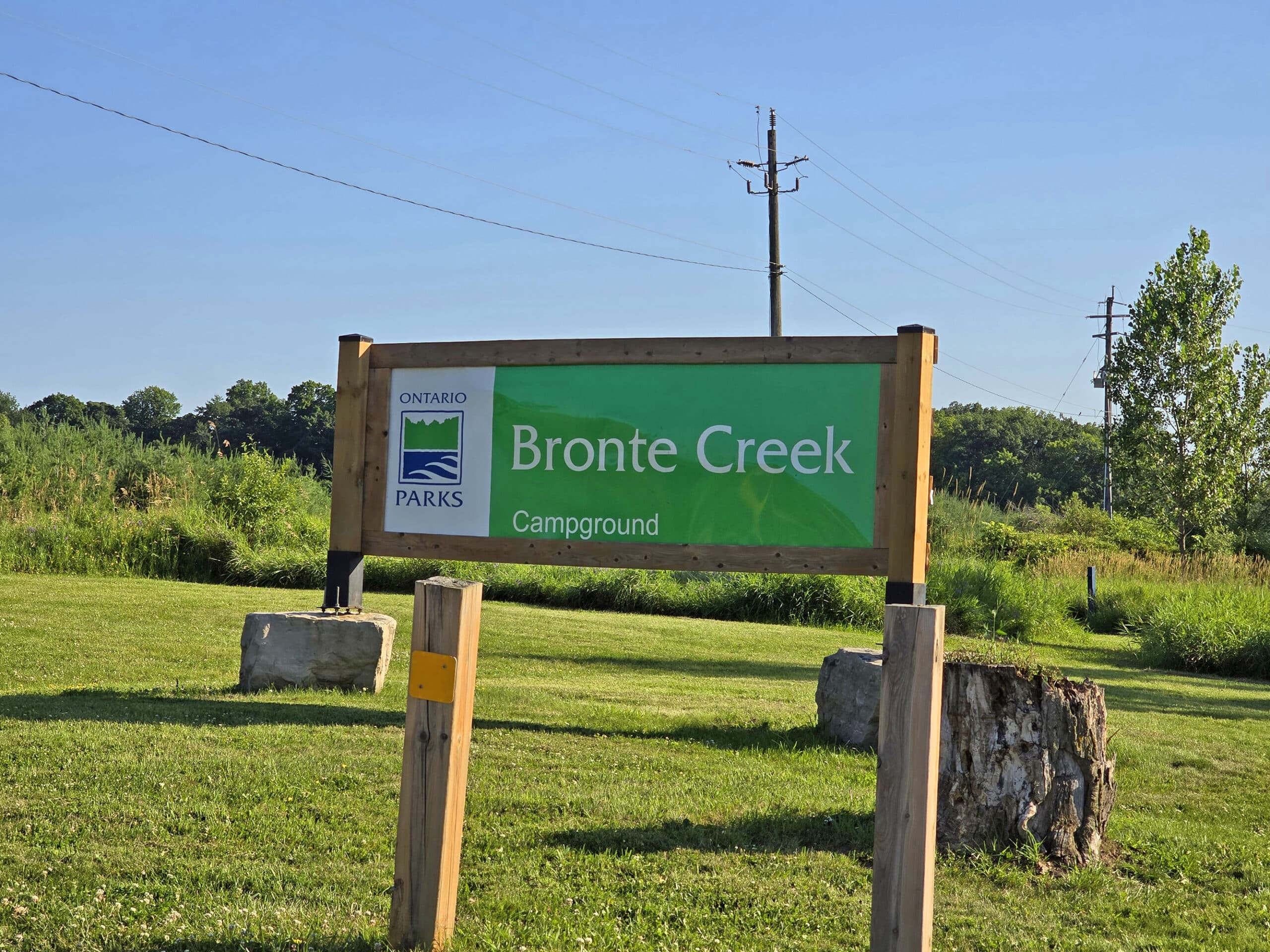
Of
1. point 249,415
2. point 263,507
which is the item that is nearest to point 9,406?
point 249,415

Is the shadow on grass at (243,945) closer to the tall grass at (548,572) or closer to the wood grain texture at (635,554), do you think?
the wood grain texture at (635,554)

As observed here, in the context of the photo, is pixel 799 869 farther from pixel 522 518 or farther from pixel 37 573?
pixel 37 573

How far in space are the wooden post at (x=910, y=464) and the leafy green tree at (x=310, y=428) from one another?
151ft

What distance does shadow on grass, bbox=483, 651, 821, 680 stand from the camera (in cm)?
996

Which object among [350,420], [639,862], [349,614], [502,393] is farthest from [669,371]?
[639,862]

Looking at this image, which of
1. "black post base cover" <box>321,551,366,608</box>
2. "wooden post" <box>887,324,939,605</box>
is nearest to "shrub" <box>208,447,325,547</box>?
"black post base cover" <box>321,551,366,608</box>

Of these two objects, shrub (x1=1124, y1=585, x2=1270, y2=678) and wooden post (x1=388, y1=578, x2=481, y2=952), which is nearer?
wooden post (x1=388, y1=578, x2=481, y2=952)

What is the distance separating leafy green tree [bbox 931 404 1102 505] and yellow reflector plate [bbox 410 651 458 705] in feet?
168

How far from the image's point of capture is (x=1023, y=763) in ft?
14.4

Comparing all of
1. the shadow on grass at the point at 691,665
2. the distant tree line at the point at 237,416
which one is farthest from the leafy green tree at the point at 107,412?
the shadow on grass at the point at 691,665

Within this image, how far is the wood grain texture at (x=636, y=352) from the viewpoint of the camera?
6805 millimetres

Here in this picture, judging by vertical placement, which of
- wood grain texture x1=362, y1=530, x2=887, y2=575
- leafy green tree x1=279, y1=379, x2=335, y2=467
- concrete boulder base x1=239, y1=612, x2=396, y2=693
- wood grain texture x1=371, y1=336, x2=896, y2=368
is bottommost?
concrete boulder base x1=239, y1=612, x2=396, y2=693

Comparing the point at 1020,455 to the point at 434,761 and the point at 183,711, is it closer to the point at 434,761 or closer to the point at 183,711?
the point at 183,711

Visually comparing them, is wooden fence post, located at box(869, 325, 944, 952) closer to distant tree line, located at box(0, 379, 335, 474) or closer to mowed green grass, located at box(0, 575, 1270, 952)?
mowed green grass, located at box(0, 575, 1270, 952)
